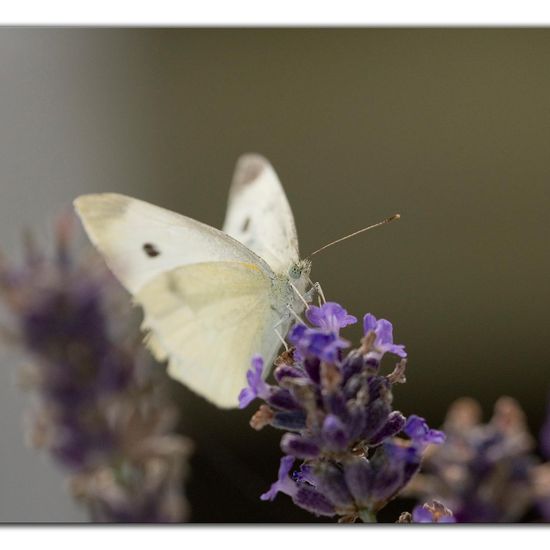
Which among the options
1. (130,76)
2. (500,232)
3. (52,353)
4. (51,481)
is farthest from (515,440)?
(130,76)

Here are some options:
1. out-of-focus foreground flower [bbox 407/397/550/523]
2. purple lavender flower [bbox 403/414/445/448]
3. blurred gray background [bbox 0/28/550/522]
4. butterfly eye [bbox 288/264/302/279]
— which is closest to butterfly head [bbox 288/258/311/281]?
butterfly eye [bbox 288/264/302/279]

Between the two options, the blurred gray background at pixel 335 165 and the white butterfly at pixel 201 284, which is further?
the blurred gray background at pixel 335 165

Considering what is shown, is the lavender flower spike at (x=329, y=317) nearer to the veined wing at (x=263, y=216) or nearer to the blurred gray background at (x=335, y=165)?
the veined wing at (x=263, y=216)

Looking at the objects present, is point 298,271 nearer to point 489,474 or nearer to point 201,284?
point 201,284

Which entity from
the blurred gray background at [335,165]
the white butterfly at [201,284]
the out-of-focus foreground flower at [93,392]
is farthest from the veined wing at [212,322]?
the blurred gray background at [335,165]

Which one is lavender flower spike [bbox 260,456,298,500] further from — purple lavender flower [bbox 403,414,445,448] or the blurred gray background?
the blurred gray background

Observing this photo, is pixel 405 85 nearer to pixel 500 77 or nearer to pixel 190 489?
pixel 500 77
